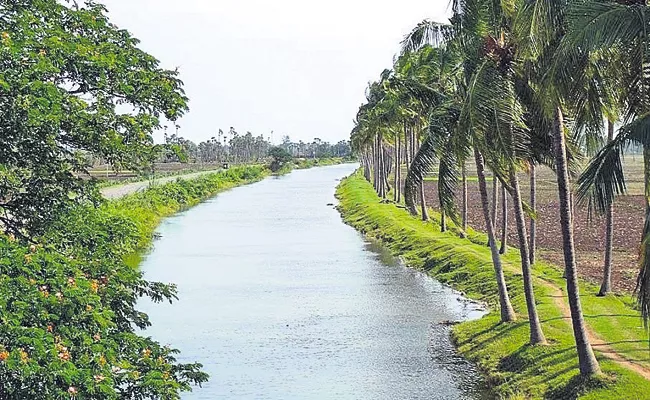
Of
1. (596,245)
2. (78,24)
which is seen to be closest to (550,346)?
(78,24)

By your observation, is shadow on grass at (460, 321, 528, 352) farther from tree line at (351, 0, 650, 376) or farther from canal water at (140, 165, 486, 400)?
canal water at (140, 165, 486, 400)

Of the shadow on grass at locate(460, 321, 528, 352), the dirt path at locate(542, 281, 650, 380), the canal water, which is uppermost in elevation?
the dirt path at locate(542, 281, 650, 380)

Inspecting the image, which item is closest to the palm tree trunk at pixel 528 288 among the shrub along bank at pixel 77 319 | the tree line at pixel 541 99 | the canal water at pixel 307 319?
the tree line at pixel 541 99

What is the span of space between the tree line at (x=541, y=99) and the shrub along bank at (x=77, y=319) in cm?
686

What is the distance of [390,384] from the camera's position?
2098 cm

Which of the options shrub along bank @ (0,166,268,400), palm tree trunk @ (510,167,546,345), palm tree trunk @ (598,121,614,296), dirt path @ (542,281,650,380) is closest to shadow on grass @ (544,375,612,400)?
dirt path @ (542,281,650,380)

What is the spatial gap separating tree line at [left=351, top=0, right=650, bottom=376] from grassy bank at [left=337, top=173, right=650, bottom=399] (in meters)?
0.60

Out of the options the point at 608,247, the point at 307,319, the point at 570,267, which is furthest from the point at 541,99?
the point at 307,319

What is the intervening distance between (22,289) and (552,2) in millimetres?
9119

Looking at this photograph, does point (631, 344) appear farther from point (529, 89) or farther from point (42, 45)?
point (42, 45)

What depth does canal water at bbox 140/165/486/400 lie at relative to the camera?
69.8ft

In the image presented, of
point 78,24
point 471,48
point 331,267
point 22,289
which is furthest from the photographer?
point 331,267

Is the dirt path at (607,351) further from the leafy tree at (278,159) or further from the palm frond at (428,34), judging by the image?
the leafy tree at (278,159)

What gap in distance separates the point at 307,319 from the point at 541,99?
14958 millimetres
